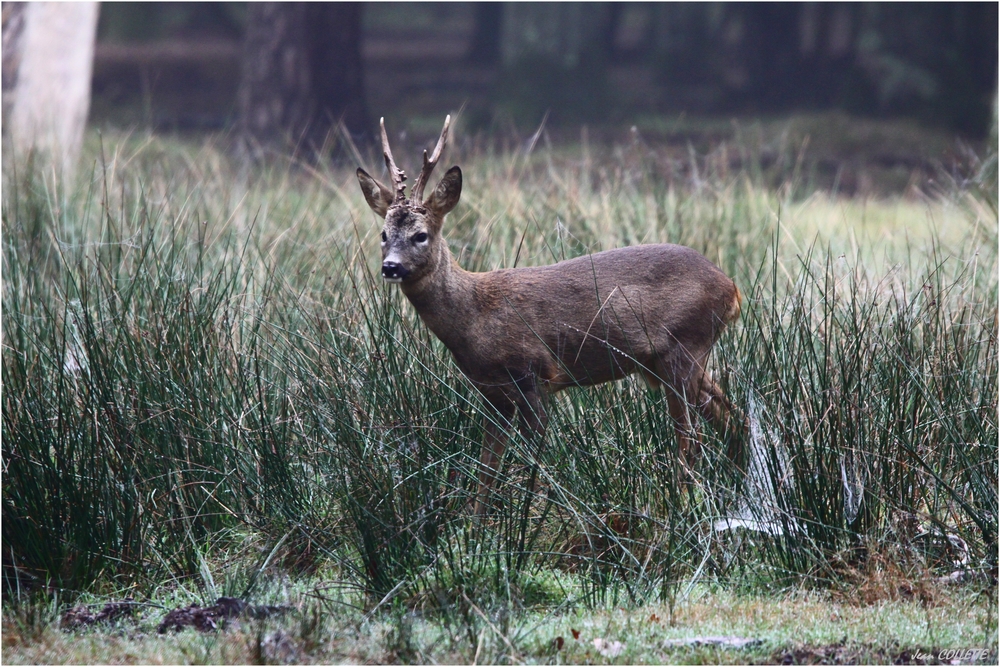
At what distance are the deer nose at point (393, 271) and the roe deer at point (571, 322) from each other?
22 cm

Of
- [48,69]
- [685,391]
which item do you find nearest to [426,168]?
[685,391]

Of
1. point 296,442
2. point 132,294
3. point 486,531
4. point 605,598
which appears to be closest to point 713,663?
point 605,598

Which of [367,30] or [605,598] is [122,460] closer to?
[605,598]

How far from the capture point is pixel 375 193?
383 centimetres

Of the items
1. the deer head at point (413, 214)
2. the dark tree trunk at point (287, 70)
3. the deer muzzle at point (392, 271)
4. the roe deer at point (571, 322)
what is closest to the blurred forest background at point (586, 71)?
the dark tree trunk at point (287, 70)

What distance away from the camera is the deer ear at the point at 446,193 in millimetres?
3721

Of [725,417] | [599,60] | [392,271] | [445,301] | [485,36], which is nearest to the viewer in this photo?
[392,271]

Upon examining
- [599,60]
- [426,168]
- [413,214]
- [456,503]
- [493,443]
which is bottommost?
[456,503]

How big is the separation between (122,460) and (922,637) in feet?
8.90

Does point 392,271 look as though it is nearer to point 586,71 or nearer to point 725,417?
point 725,417

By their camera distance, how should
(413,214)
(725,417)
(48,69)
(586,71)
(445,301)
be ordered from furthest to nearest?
(586,71), (48,69), (725,417), (445,301), (413,214)

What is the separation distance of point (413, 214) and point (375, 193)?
195 millimetres

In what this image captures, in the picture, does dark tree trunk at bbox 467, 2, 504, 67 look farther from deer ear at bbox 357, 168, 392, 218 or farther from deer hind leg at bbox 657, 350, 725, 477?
deer ear at bbox 357, 168, 392, 218

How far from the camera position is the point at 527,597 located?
343 centimetres
